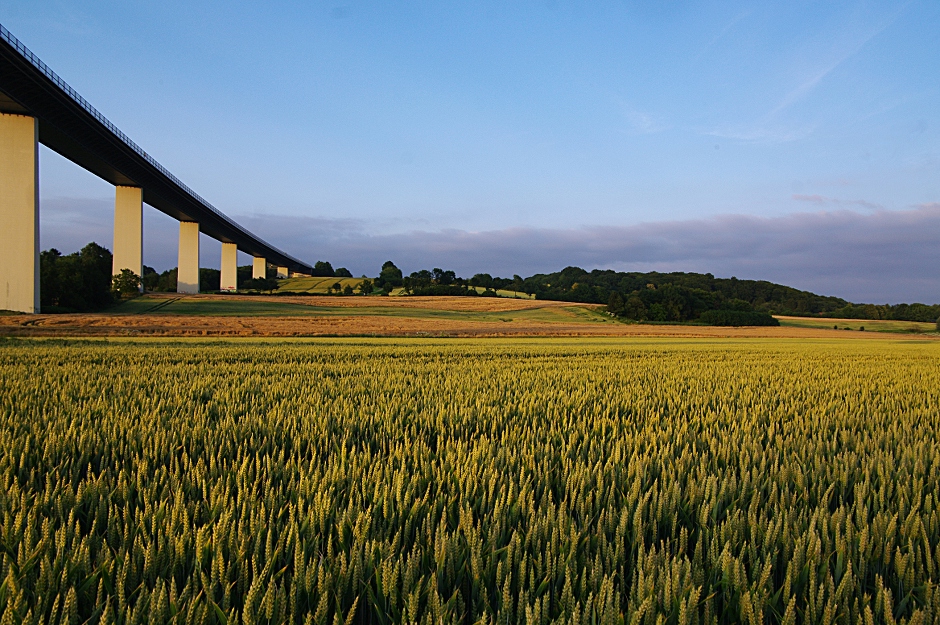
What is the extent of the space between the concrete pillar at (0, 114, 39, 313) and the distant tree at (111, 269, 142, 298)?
1842 cm

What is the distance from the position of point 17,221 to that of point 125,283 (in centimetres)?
1989

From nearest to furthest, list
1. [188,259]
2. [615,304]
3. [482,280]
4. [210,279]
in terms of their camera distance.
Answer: [615,304]
[188,259]
[482,280]
[210,279]

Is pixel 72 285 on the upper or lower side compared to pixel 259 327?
upper

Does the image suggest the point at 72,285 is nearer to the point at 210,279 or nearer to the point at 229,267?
the point at 229,267

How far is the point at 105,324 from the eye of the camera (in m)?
31.3

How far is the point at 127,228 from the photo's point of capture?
5675cm

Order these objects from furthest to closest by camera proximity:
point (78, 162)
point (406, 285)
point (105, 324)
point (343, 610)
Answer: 1. point (406, 285)
2. point (78, 162)
3. point (105, 324)
4. point (343, 610)

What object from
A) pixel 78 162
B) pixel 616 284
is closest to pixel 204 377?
pixel 78 162

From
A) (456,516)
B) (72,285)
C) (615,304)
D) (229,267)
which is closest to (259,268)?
(229,267)

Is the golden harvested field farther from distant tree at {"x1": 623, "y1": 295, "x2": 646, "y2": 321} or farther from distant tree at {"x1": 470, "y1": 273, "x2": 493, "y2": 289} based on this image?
distant tree at {"x1": 470, "y1": 273, "x2": 493, "y2": 289}

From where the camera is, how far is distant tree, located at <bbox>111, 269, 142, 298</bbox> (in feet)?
179

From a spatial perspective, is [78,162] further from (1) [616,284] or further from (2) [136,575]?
(1) [616,284]

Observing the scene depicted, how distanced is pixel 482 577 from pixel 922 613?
136 cm

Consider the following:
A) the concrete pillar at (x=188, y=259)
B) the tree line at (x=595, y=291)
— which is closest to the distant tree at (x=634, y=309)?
the tree line at (x=595, y=291)
